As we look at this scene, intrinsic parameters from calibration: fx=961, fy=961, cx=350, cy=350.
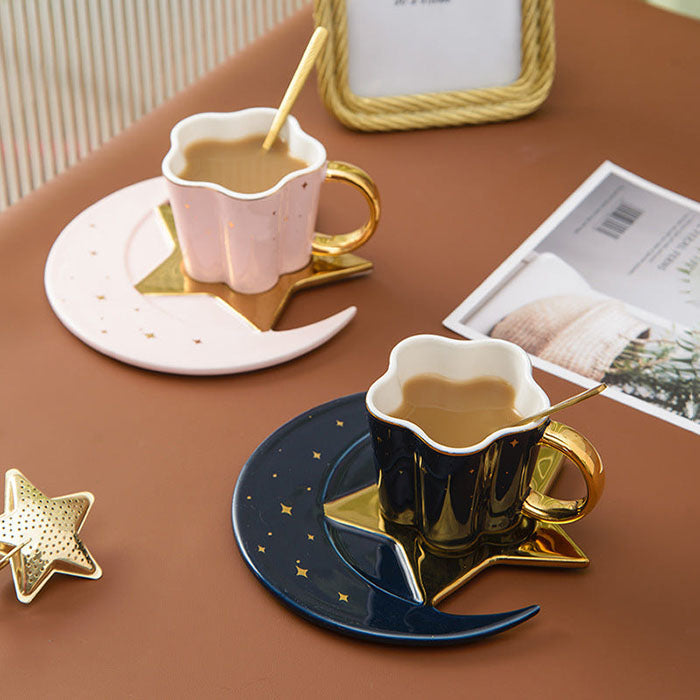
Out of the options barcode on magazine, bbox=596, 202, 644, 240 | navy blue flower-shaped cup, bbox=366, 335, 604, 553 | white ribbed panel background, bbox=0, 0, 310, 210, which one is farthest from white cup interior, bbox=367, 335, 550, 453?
white ribbed panel background, bbox=0, 0, 310, 210

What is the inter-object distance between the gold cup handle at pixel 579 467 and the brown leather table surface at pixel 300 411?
31 millimetres

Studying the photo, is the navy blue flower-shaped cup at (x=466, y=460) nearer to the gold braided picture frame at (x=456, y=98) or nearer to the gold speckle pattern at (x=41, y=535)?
the gold speckle pattern at (x=41, y=535)

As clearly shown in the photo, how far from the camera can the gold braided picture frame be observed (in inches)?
32.9

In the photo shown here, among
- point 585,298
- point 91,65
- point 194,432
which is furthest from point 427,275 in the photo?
point 91,65

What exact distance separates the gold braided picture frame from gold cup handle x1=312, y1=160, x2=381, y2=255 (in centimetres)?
15

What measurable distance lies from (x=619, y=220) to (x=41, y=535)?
523mm

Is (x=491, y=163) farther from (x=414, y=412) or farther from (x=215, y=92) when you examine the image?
(x=414, y=412)

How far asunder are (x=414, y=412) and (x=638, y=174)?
432 mm

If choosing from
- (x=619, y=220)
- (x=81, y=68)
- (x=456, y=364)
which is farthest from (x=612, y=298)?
(x=81, y=68)

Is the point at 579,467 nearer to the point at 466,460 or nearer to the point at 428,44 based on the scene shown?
the point at 466,460

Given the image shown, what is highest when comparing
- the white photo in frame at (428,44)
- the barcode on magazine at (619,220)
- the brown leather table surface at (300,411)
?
the white photo in frame at (428,44)

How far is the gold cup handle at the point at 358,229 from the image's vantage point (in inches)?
27.4

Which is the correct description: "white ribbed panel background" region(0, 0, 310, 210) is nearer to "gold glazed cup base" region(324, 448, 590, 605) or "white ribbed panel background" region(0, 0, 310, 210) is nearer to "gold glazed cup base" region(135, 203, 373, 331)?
"gold glazed cup base" region(135, 203, 373, 331)

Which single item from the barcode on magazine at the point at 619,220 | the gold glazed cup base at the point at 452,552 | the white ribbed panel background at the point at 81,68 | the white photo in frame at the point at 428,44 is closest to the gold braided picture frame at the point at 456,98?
the white photo in frame at the point at 428,44
